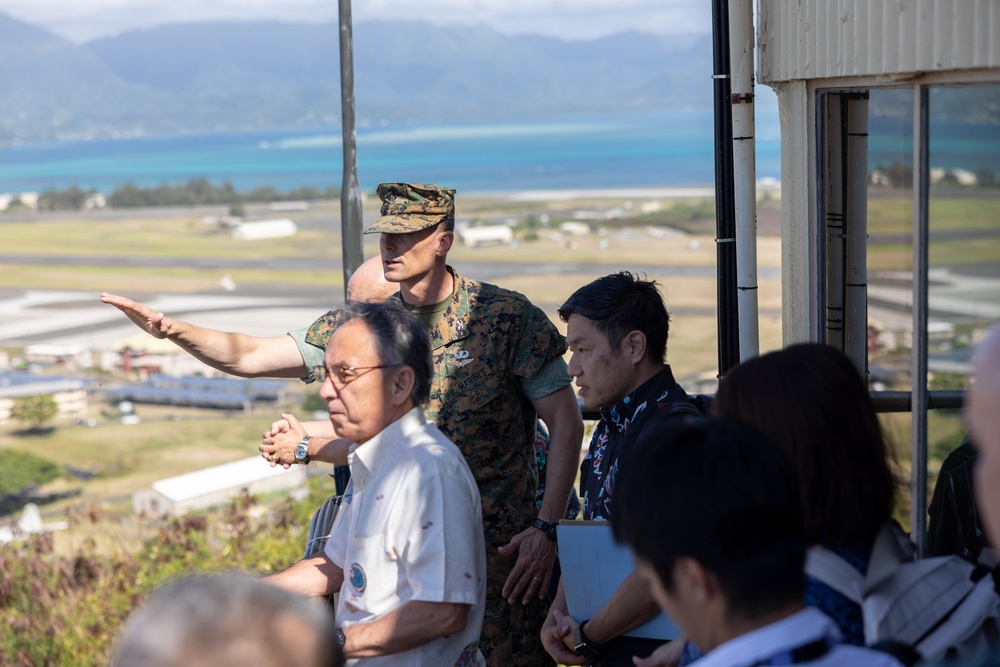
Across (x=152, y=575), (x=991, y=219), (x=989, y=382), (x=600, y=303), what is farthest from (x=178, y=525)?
(x=989, y=382)

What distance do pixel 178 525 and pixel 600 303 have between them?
7.66 meters

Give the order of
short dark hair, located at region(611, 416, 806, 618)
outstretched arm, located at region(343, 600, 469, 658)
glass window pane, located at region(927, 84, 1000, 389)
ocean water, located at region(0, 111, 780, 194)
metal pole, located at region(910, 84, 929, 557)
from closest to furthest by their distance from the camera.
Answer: short dark hair, located at region(611, 416, 806, 618)
outstretched arm, located at region(343, 600, 469, 658)
glass window pane, located at region(927, 84, 1000, 389)
metal pole, located at region(910, 84, 929, 557)
ocean water, located at region(0, 111, 780, 194)

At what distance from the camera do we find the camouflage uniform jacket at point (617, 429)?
283 centimetres

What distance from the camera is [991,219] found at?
274cm

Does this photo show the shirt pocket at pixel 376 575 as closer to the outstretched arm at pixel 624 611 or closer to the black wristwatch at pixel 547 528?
the outstretched arm at pixel 624 611

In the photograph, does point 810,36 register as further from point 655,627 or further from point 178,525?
point 178,525

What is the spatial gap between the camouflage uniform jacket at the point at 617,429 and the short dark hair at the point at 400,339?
0.58 m

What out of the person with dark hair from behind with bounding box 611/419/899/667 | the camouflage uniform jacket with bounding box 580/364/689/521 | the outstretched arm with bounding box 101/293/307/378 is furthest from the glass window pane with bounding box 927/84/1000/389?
the outstretched arm with bounding box 101/293/307/378

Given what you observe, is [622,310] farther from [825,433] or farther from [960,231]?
[825,433]

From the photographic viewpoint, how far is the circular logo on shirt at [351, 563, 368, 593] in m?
2.45

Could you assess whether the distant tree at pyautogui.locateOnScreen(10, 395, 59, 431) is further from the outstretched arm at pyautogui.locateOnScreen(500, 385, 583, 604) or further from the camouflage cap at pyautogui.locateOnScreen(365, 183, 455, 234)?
the outstretched arm at pyautogui.locateOnScreen(500, 385, 583, 604)

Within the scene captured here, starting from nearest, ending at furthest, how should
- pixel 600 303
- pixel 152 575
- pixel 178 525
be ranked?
pixel 600 303 → pixel 152 575 → pixel 178 525

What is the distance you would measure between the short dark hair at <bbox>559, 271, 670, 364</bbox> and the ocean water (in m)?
92.9

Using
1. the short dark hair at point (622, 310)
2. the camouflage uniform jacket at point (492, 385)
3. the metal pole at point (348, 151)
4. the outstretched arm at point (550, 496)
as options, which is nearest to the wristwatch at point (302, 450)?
the camouflage uniform jacket at point (492, 385)
